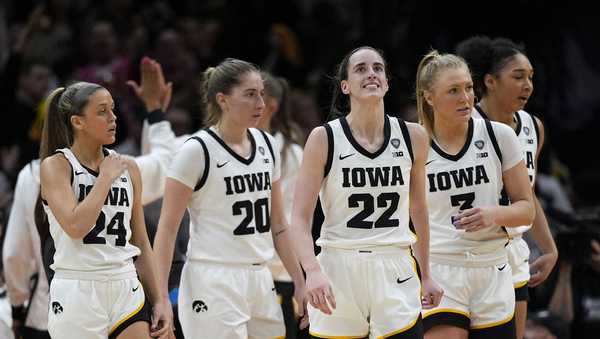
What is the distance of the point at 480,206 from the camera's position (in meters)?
5.76

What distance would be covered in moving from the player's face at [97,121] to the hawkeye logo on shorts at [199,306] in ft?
3.44

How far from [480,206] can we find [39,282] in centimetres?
297

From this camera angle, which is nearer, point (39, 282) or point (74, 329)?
point (74, 329)

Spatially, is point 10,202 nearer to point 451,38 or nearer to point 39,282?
point 39,282

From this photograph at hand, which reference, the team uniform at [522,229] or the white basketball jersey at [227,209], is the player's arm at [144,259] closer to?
the white basketball jersey at [227,209]

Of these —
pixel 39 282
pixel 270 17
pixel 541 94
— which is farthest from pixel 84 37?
pixel 39 282

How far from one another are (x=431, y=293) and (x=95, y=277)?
1729 mm

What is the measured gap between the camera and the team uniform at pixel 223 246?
19.1 ft

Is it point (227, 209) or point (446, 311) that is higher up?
point (227, 209)

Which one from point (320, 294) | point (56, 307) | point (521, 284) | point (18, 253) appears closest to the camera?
point (320, 294)

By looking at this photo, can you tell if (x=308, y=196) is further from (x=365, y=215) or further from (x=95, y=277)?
(x=95, y=277)

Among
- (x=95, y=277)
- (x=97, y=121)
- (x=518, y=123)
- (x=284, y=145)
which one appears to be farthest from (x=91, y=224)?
(x=284, y=145)

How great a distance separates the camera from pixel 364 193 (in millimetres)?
5391

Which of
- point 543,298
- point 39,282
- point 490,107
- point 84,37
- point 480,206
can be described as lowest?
point 543,298
